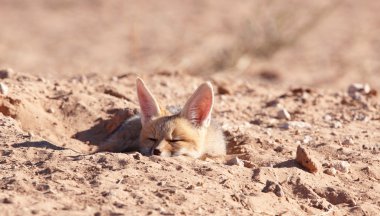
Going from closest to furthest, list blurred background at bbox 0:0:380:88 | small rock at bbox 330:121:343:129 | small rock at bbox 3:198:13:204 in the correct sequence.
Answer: small rock at bbox 3:198:13:204 < small rock at bbox 330:121:343:129 < blurred background at bbox 0:0:380:88

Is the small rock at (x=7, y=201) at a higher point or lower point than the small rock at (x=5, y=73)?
lower

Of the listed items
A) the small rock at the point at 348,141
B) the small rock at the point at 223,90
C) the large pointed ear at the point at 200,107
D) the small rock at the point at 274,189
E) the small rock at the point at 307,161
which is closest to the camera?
the small rock at the point at 274,189

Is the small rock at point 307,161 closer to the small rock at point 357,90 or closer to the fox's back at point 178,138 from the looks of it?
the fox's back at point 178,138

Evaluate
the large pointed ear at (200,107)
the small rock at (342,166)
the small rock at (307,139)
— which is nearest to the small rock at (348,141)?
the small rock at (307,139)

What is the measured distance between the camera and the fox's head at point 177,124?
251 inches

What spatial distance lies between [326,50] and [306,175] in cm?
1039

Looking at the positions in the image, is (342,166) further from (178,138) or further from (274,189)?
(178,138)

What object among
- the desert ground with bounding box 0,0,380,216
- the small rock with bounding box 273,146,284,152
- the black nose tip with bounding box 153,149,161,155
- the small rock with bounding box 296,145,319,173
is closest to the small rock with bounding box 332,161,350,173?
the desert ground with bounding box 0,0,380,216

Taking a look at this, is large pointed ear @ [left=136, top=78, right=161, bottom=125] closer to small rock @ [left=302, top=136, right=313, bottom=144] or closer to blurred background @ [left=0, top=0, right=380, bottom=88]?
small rock @ [left=302, top=136, right=313, bottom=144]

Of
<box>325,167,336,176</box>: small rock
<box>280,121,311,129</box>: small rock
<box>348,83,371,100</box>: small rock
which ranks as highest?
<box>348,83,371,100</box>: small rock

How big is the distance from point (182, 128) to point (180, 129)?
3 centimetres

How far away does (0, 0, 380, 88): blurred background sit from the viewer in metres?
13.7

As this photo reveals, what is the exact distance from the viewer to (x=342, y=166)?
20.1 feet

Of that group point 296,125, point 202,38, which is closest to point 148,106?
point 296,125
